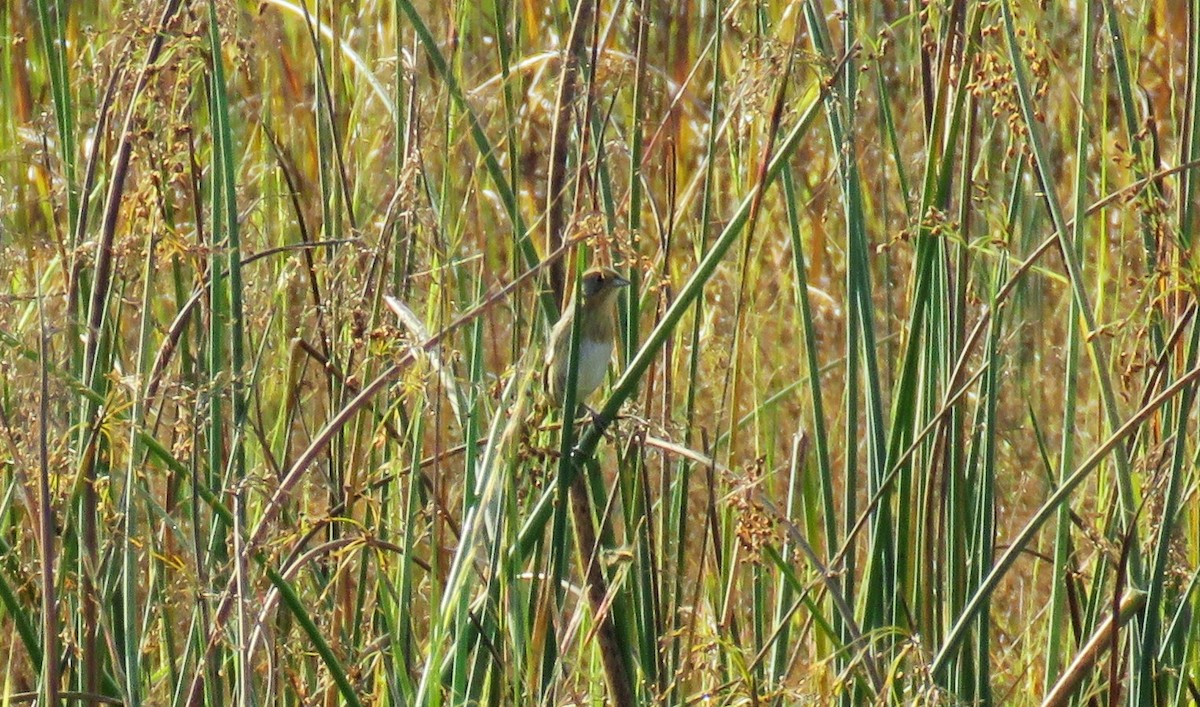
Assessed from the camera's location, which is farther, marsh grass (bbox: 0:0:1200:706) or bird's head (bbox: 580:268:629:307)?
bird's head (bbox: 580:268:629:307)

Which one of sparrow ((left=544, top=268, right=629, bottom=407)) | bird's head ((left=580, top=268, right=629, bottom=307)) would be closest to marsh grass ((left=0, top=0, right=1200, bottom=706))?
sparrow ((left=544, top=268, right=629, bottom=407))

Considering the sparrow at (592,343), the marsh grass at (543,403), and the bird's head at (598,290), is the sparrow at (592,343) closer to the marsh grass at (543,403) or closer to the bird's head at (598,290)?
the bird's head at (598,290)

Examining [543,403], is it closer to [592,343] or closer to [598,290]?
[592,343]

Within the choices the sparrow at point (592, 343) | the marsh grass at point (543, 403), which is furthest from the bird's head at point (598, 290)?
the marsh grass at point (543, 403)

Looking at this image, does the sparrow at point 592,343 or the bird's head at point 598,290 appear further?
the bird's head at point 598,290

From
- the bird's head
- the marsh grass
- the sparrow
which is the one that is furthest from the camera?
the bird's head

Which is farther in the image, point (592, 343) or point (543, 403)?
point (592, 343)

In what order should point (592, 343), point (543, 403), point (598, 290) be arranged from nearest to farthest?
point (543, 403) < point (592, 343) < point (598, 290)

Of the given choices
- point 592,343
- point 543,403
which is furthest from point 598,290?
point 543,403

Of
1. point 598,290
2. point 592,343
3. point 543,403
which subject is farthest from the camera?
point 598,290

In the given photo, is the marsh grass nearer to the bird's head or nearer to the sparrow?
the sparrow

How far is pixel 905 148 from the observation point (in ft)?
8.92

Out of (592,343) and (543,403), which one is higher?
(543,403)

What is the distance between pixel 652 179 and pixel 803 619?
1.19 m
